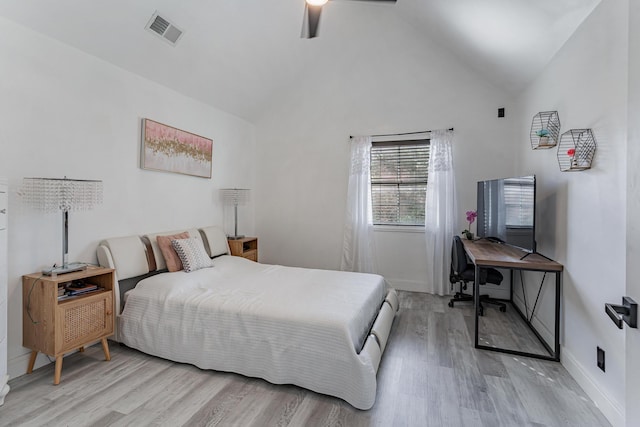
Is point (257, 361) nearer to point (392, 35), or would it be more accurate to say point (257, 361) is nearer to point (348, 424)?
point (348, 424)

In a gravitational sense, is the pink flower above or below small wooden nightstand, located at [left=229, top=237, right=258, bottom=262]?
above

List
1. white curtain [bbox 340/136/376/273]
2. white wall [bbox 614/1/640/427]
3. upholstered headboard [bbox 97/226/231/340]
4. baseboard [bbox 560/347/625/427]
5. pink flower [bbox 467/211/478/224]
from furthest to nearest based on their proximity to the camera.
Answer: white curtain [bbox 340/136/376/273] → pink flower [bbox 467/211/478/224] → upholstered headboard [bbox 97/226/231/340] → baseboard [bbox 560/347/625/427] → white wall [bbox 614/1/640/427]

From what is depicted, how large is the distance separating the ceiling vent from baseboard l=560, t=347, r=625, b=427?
433cm

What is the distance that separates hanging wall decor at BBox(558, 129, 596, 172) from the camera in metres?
2.11

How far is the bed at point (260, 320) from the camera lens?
204cm

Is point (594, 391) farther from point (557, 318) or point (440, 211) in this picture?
point (440, 211)

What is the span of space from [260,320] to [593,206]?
2376 millimetres

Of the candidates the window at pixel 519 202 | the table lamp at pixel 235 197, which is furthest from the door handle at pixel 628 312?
the table lamp at pixel 235 197

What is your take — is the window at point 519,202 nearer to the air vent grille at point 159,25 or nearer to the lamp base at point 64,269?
the air vent grille at point 159,25

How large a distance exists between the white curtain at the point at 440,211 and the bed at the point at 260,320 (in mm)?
1394

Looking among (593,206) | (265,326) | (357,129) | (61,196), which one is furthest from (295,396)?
(357,129)

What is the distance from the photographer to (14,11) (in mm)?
2205

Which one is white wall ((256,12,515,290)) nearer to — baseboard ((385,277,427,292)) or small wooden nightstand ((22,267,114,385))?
baseboard ((385,277,427,292))

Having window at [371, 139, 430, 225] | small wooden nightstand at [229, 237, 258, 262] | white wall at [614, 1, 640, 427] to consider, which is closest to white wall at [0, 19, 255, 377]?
small wooden nightstand at [229, 237, 258, 262]
